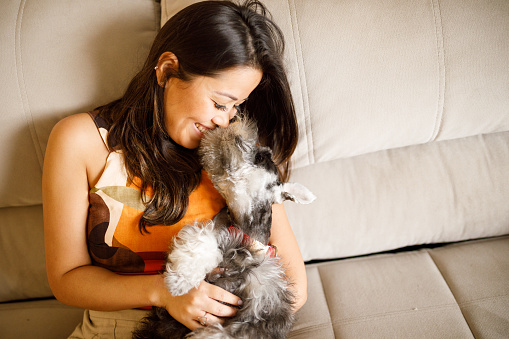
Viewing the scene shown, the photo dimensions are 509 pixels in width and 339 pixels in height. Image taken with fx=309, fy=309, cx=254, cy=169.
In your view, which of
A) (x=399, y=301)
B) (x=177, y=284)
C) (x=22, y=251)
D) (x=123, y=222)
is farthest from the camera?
(x=22, y=251)

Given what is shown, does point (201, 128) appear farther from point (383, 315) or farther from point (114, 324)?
point (383, 315)

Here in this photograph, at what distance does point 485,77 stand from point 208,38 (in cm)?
116

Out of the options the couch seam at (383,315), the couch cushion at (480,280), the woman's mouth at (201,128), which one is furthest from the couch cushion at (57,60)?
the couch cushion at (480,280)

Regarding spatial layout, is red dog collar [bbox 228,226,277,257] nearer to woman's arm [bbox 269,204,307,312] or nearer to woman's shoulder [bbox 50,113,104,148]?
woman's arm [bbox 269,204,307,312]

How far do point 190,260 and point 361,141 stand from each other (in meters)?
0.89

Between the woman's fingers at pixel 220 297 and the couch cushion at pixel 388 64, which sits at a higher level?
the couch cushion at pixel 388 64

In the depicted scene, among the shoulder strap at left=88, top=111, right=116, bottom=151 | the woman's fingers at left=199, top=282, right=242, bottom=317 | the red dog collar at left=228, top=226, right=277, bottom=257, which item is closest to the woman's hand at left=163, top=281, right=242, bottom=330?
the woman's fingers at left=199, top=282, right=242, bottom=317

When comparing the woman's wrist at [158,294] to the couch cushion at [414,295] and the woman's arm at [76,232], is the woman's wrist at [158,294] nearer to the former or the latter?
the woman's arm at [76,232]

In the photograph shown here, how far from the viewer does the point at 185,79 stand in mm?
1024

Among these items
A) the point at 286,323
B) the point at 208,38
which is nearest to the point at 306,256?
the point at 286,323

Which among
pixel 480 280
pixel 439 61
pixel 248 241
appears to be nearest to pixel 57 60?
pixel 248 241

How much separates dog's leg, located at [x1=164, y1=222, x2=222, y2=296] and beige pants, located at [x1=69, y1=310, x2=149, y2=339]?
39 centimetres

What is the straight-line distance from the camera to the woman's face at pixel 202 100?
101 centimetres

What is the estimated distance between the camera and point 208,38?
0.99m
